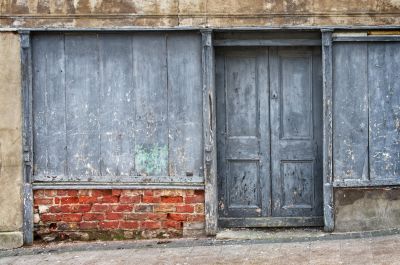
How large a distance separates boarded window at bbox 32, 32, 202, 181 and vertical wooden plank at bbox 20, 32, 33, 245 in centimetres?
9

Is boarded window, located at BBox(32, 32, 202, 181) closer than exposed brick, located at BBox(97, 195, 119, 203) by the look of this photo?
Yes

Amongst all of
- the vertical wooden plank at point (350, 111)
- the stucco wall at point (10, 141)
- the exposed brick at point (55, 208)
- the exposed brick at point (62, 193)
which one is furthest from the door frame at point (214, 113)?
the stucco wall at point (10, 141)

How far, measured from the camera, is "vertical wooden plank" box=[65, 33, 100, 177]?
866 cm

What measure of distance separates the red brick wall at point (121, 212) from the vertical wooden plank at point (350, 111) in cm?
188

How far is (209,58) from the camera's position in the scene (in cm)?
854

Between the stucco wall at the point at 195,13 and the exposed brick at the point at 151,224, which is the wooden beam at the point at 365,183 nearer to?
the stucco wall at the point at 195,13

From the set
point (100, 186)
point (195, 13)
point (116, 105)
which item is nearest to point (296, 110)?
point (195, 13)

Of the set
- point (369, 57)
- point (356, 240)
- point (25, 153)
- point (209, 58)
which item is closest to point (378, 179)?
point (356, 240)

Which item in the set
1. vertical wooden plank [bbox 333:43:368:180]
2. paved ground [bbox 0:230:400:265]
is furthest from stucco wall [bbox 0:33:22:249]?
vertical wooden plank [bbox 333:43:368:180]

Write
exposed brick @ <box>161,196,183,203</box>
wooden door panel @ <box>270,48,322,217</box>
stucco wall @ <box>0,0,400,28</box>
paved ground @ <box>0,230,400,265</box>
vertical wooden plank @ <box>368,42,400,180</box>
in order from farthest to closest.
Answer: wooden door panel @ <box>270,48,322,217</box>, exposed brick @ <box>161,196,183,203</box>, vertical wooden plank @ <box>368,42,400,180</box>, stucco wall @ <box>0,0,400,28</box>, paved ground @ <box>0,230,400,265</box>

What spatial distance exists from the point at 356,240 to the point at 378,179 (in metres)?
0.85

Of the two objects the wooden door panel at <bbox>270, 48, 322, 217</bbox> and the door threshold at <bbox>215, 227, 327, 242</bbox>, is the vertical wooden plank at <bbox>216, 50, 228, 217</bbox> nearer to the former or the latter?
the wooden door panel at <bbox>270, 48, 322, 217</bbox>

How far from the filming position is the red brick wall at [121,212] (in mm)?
8695

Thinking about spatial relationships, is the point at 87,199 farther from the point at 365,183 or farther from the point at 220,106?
the point at 365,183
